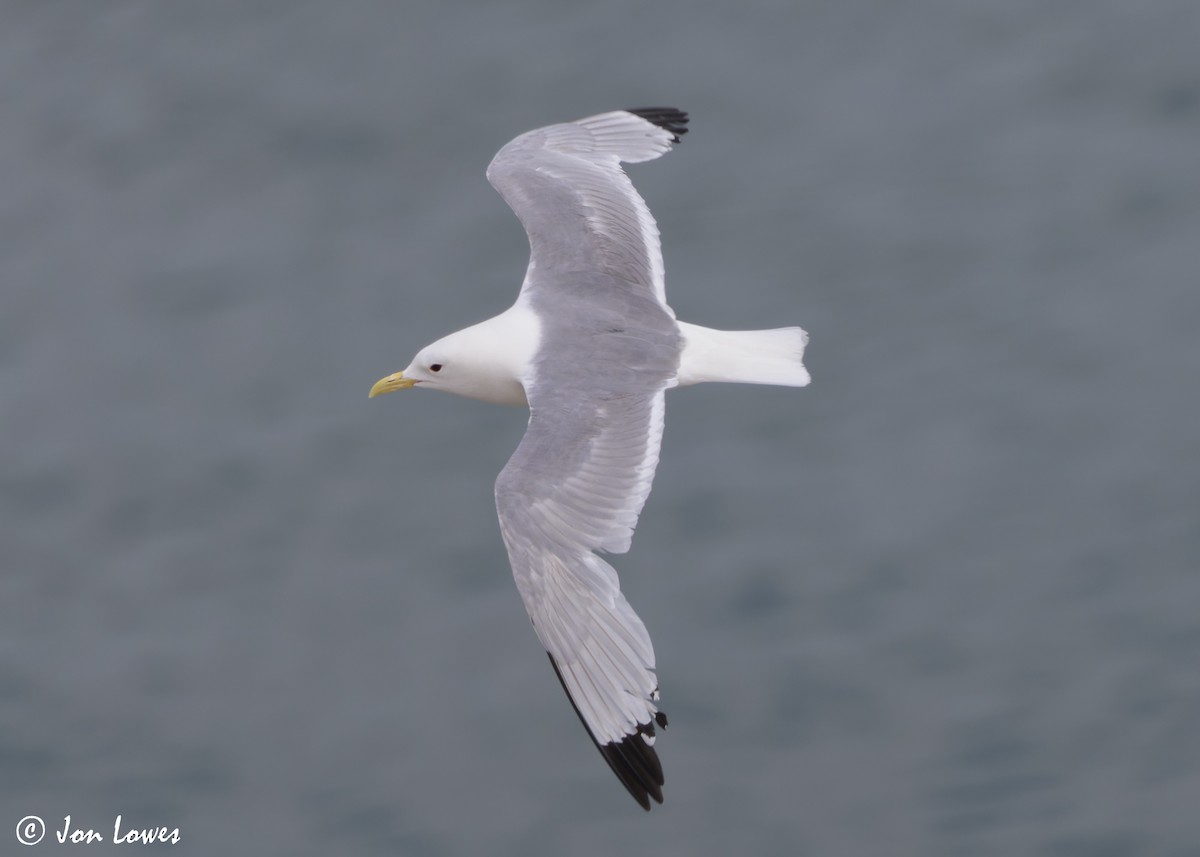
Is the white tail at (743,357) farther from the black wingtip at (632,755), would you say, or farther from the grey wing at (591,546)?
the black wingtip at (632,755)

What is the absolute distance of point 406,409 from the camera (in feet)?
37.5

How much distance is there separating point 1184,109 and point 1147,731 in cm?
388

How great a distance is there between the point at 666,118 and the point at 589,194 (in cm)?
99

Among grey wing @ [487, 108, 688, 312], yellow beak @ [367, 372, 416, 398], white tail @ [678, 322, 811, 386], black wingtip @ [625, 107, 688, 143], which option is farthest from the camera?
black wingtip @ [625, 107, 688, 143]

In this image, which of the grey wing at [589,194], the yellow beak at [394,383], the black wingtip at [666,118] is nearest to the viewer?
the yellow beak at [394,383]

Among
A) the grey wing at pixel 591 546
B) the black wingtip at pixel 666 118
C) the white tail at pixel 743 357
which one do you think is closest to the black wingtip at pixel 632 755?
the grey wing at pixel 591 546

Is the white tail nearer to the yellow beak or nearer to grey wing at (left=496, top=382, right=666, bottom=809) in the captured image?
grey wing at (left=496, top=382, right=666, bottom=809)

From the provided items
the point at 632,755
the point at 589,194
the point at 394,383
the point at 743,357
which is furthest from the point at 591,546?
the point at 589,194

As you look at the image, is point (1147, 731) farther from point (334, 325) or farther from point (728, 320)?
point (334, 325)

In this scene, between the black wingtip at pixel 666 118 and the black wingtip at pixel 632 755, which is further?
the black wingtip at pixel 666 118

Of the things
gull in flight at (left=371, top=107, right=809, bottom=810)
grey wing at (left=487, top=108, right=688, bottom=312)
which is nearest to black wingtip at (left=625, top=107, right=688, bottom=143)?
grey wing at (left=487, top=108, right=688, bottom=312)

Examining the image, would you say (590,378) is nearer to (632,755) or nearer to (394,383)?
(394,383)

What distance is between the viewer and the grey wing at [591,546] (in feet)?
26.7

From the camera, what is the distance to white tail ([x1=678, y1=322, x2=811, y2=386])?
9.09 m
